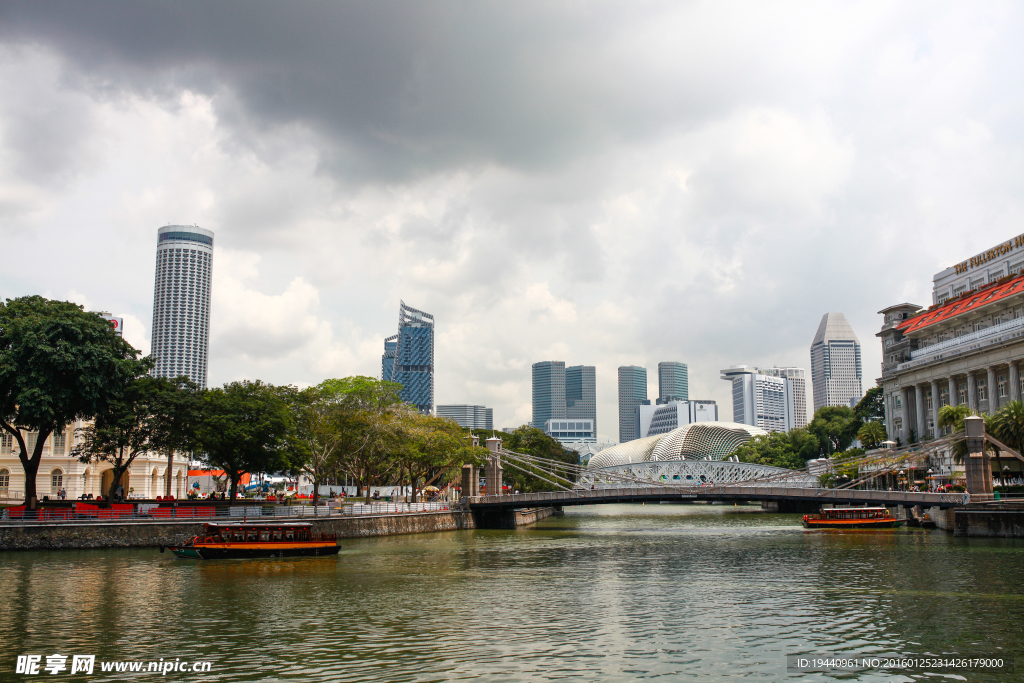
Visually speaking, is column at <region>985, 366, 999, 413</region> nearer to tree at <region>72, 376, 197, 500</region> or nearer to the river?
the river

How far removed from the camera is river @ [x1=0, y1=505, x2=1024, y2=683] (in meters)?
24.1

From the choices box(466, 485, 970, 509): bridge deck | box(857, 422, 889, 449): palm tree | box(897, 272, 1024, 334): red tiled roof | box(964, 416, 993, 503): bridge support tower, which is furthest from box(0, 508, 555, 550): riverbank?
box(857, 422, 889, 449): palm tree

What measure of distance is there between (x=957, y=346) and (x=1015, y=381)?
13.3 meters

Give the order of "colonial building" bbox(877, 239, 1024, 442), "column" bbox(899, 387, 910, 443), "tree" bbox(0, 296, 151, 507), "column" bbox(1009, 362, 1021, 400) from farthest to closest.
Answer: "column" bbox(899, 387, 910, 443)
"colonial building" bbox(877, 239, 1024, 442)
"column" bbox(1009, 362, 1021, 400)
"tree" bbox(0, 296, 151, 507)

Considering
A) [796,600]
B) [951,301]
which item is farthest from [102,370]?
[951,301]

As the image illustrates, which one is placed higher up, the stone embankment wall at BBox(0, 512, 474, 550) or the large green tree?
the large green tree

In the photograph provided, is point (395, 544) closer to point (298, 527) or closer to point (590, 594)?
point (298, 527)

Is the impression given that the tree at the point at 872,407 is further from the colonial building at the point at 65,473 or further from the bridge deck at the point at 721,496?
the colonial building at the point at 65,473

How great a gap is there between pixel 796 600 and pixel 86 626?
27.1m

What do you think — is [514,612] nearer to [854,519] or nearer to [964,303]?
[854,519]

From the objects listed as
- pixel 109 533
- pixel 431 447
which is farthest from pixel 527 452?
pixel 109 533

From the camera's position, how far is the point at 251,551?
50406mm

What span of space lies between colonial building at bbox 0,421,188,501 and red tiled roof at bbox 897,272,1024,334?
9219 cm

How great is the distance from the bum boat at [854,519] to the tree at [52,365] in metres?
59.0
